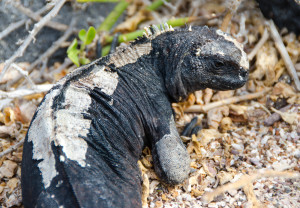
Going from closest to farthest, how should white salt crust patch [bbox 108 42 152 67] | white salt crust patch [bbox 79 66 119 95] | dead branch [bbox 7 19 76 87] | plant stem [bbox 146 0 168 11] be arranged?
white salt crust patch [bbox 79 66 119 95] < white salt crust patch [bbox 108 42 152 67] < dead branch [bbox 7 19 76 87] < plant stem [bbox 146 0 168 11]

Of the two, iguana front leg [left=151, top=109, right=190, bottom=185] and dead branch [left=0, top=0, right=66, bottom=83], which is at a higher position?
dead branch [left=0, top=0, right=66, bottom=83]

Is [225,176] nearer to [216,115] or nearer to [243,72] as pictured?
[216,115]

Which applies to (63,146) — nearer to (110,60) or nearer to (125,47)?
(110,60)

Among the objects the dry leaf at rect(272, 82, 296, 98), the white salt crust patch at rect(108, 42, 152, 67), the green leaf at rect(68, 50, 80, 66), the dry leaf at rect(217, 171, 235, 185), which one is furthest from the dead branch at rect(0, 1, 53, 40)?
the dry leaf at rect(272, 82, 296, 98)

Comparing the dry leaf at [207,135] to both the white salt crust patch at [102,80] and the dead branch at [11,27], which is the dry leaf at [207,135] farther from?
the dead branch at [11,27]

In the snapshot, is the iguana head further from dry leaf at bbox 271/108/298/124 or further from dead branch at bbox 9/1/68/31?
dead branch at bbox 9/1/68/31

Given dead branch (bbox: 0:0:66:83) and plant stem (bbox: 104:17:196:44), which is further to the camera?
plant stem (bbox: 104:17:196:44)

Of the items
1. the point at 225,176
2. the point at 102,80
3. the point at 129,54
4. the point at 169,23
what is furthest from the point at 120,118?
the point at 169,23
